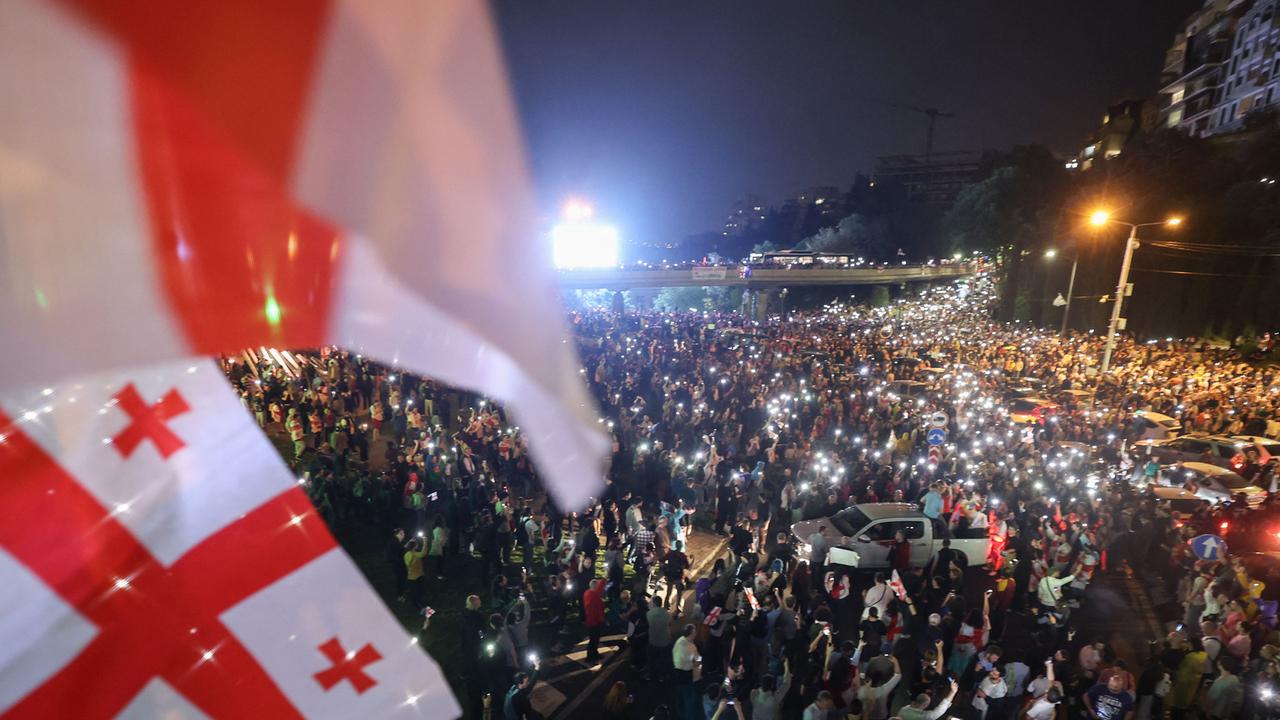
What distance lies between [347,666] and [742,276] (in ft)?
175

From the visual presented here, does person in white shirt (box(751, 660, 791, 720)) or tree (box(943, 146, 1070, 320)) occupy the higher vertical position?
tree (box(943, 146, 1070, 320))

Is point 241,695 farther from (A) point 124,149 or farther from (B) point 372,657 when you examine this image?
(A) point 124,149

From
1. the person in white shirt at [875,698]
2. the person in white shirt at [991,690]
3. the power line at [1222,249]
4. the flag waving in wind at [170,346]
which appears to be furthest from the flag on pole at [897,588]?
the power line at [1222,249]

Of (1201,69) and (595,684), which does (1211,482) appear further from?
(1201,69)

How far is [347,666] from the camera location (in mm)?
1882

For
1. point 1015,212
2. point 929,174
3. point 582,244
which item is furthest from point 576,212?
point 929,174

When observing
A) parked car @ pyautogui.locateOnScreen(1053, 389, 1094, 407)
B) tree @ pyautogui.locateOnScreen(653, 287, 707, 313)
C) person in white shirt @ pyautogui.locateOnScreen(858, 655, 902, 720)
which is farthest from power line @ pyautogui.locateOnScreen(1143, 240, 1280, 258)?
tree @ pyautogui.locateOnScreen(653, 287, 707, 313)

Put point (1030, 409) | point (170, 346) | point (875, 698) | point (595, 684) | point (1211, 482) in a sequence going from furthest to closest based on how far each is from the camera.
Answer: point (1030, 409)
point (1211, 482)
point (595, 684)
point (875, 698)
point (170, 346)

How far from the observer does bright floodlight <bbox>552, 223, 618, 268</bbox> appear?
5150cm

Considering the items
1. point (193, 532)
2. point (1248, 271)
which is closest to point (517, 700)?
point (193, 532)

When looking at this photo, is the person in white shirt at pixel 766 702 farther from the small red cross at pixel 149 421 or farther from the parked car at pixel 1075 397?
the parked car at pixel 1075 397

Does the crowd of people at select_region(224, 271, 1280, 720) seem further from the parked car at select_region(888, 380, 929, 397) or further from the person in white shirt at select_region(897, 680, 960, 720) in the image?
the parked car at select_region(888, 380, 929, 397)

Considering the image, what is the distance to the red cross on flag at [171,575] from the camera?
144 centimetres

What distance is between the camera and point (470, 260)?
249 inches
